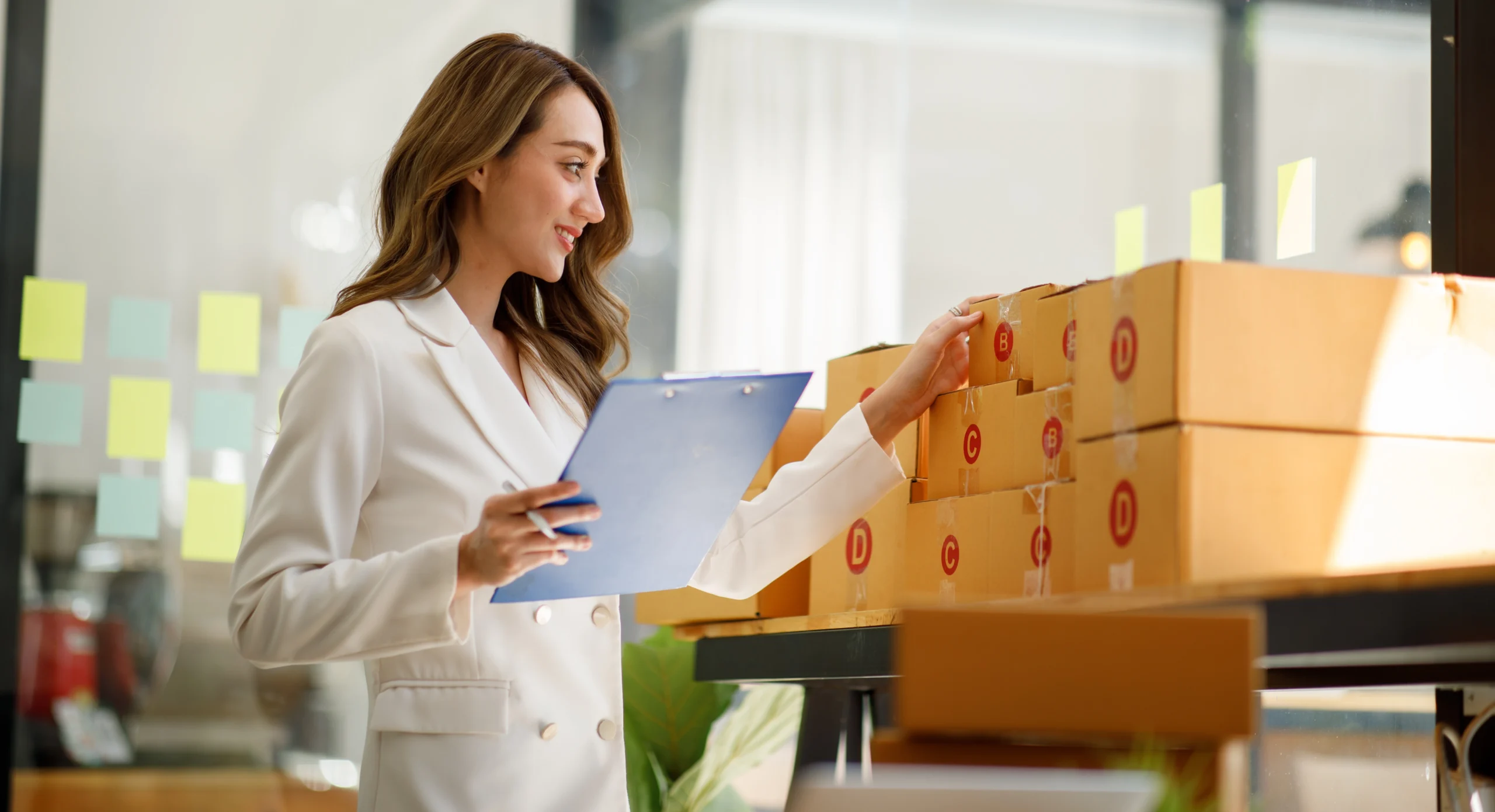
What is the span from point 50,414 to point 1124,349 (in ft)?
8.60

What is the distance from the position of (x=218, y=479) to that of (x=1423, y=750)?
2491 millimetres

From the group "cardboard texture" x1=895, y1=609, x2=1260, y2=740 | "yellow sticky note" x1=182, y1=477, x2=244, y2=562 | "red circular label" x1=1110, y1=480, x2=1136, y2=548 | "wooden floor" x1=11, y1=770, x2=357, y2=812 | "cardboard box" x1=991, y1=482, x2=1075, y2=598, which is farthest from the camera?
"yellow sticky note" x1=182, y1=477, x2=244, y2=562

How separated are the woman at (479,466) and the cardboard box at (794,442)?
0.38 m

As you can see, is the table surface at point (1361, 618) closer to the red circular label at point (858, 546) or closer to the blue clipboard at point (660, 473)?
the blue clipboard at point (660, 473)

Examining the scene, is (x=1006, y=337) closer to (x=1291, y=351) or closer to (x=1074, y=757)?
(x=1291, y=351)

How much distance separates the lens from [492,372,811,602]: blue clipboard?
121 centimetres

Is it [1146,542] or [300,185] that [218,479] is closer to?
[300,185]

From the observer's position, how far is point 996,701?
2.75 feet

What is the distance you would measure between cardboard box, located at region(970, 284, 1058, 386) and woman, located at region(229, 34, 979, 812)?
0.07 ft

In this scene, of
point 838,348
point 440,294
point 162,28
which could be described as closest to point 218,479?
point 162,28

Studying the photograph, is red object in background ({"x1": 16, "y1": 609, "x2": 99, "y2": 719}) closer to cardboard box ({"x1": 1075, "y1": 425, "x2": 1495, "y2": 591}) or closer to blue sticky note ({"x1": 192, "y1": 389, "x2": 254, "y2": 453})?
blue sticky note ({"x1": 192, "y1": 389, "x2": 254, "y2": 453})

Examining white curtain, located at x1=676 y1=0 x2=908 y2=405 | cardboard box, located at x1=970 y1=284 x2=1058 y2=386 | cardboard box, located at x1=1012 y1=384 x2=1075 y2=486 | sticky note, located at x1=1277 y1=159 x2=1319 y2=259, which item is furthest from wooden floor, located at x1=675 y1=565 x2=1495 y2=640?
white curtain, located at x1=676 y1=0 x2=908 y2=405

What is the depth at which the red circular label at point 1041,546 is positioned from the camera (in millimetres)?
1489

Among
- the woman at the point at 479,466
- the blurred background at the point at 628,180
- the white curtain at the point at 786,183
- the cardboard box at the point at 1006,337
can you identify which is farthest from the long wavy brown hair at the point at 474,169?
the white curtain at the point at 786,183
